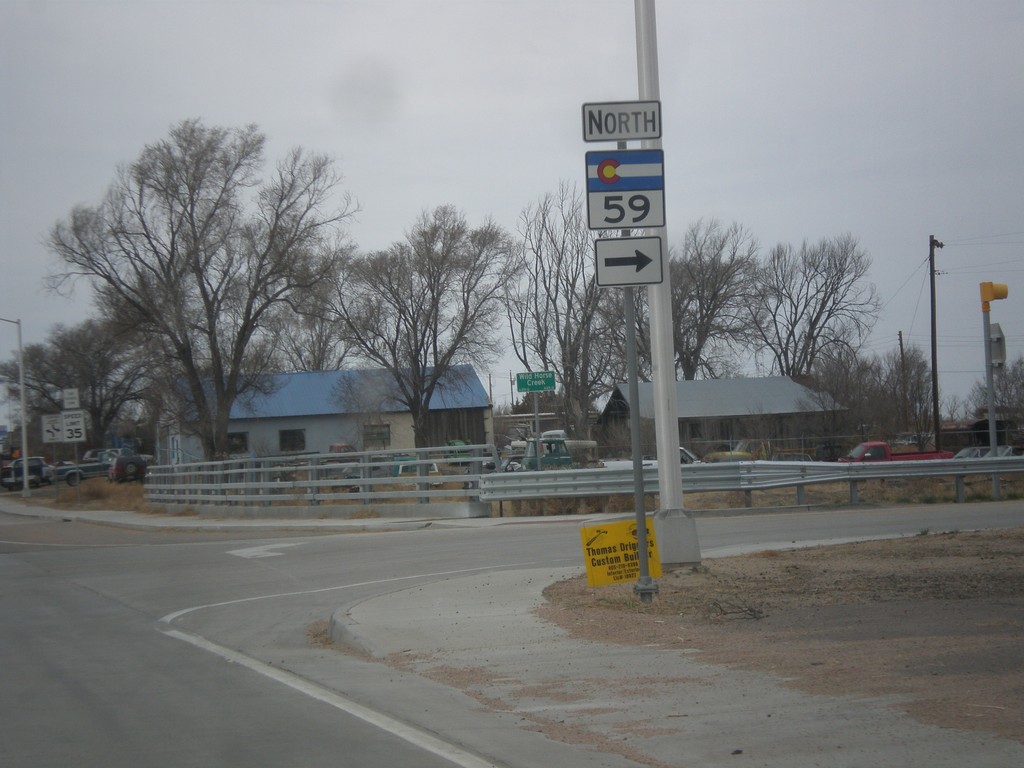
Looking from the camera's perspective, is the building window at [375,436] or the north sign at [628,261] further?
the building window at [375,436]

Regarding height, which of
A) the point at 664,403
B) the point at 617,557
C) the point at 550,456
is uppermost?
the point at 664,403

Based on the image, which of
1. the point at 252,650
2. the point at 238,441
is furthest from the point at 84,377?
the point at 252,650

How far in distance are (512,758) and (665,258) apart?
19.1ft

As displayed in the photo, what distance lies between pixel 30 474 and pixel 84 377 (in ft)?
42.8

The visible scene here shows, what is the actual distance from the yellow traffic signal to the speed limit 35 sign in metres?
13.6

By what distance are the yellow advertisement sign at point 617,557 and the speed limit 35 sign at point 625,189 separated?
298cm

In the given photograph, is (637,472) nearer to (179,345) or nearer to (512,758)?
(512,758)

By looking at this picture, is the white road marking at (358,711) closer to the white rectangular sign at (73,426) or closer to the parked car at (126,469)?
the white rectangular sign at (73,426)

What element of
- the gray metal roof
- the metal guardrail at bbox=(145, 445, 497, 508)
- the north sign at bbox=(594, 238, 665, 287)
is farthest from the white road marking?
the gray metal roof

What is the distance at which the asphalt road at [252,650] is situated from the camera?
6.02 metres

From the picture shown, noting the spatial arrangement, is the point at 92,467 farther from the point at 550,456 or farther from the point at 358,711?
the point at 358,711

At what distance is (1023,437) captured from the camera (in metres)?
46.3

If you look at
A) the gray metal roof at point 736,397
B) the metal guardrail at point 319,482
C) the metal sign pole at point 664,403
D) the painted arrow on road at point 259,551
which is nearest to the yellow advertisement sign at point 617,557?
the metal sign pole at point 664,403

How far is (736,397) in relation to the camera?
202 ft
